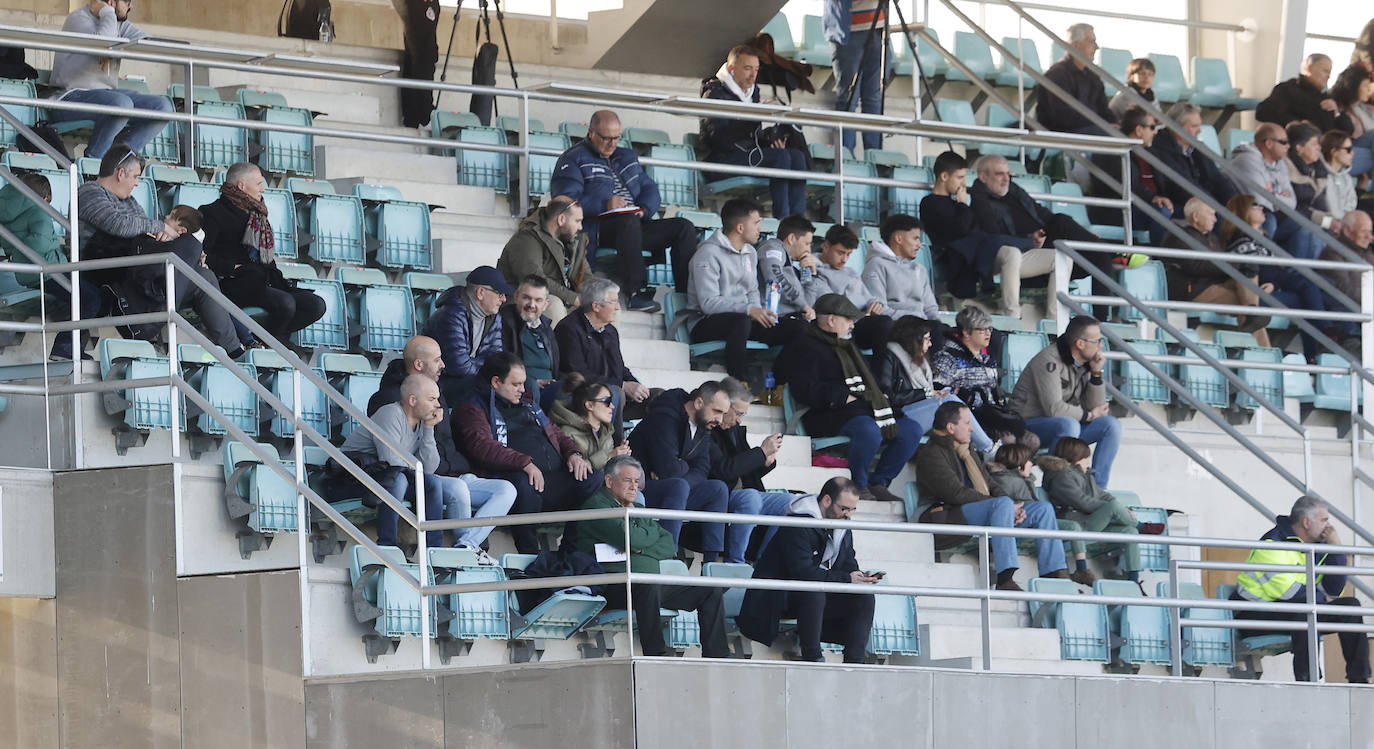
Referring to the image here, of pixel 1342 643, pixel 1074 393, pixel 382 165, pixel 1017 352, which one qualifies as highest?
pixel 382 165

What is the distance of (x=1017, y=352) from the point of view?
13.6m

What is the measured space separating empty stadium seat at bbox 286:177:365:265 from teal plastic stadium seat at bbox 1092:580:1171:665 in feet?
13.2

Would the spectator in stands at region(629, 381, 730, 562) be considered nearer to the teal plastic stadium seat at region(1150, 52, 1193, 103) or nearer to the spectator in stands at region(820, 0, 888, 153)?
the spectator in stands at region(820, 0, 888, 153)

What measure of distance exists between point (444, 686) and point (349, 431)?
2.01m

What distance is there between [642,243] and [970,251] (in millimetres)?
2133

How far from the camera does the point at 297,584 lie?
31.1 ft

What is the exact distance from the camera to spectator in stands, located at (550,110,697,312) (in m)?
13.0

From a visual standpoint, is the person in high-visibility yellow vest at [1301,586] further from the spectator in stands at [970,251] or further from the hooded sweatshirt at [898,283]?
the spectator in stands at [970,251]

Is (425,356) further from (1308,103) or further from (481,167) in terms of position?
(1308,103)

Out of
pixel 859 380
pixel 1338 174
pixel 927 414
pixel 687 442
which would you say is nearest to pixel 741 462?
pixel 687 442

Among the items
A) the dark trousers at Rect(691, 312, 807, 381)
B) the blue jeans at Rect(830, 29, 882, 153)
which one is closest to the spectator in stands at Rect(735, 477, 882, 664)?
the dark trousers at Rect(691, 312, 807, 381)

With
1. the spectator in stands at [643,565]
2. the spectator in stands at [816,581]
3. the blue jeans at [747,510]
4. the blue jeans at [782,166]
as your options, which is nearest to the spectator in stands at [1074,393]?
the blue jeans at [782,166]

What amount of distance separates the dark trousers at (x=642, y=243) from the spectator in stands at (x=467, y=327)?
153 centimetres

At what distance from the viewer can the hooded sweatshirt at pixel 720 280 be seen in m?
12.7
